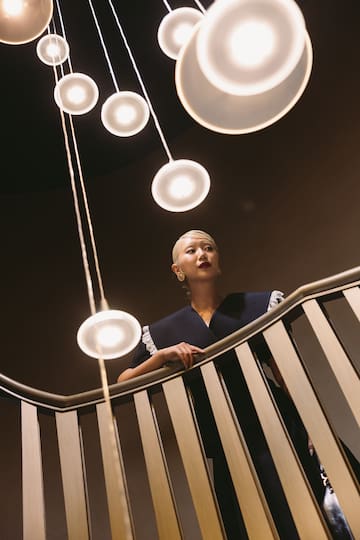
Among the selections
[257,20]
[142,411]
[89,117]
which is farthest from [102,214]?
[257,20]

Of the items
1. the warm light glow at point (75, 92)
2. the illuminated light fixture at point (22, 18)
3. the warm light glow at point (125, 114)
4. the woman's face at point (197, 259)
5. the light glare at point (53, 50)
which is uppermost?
the light glare at point (53, 50)

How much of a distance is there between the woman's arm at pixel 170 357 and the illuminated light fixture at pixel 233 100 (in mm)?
1077

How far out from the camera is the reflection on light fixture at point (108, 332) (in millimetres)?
1922

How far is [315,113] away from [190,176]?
390 cm

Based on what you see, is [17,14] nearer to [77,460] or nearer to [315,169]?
[77,460]

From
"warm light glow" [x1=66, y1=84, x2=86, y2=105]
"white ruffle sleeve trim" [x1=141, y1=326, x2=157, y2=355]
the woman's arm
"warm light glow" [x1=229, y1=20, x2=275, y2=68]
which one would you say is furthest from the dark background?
"warm light glow" [x1=229, y1=20, x2=275, y2=68]

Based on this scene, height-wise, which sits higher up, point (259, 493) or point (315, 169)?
point (315, 169)

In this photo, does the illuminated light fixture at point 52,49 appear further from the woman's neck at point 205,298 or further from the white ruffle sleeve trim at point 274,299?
the white ruffle sleeve trim at point 274,299

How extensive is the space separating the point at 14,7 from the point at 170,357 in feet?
4.78

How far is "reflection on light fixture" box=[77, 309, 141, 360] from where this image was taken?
192cm

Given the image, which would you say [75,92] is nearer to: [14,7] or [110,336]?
[14,7]

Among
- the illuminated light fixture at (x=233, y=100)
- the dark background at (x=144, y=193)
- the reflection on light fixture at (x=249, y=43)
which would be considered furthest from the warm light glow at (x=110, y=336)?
the dark background at (x=144, y=193)

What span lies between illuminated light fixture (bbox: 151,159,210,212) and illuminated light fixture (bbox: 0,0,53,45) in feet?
2.14

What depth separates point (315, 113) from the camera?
5.54 meters
